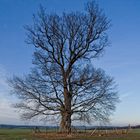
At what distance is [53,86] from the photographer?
5259 centimetres

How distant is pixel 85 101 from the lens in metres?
52.4

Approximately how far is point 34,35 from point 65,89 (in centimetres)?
926

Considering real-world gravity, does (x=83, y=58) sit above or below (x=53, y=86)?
above

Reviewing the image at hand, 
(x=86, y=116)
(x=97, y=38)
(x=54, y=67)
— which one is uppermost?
(x=97, y=38)

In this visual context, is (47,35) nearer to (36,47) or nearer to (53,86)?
(36,47)

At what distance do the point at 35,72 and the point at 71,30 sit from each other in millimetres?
8146

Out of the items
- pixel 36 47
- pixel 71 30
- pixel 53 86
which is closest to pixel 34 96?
pixel 53 86

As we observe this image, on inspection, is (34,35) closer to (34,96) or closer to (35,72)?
(35,72)

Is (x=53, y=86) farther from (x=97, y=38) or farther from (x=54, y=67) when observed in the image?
(x=97, y=38)

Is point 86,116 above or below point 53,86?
below

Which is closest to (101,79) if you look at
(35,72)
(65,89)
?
(65,89)

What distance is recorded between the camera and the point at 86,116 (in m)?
51.8

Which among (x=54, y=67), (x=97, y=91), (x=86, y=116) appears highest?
(x=54, y=67)

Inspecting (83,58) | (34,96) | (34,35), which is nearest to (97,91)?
(83,58)
